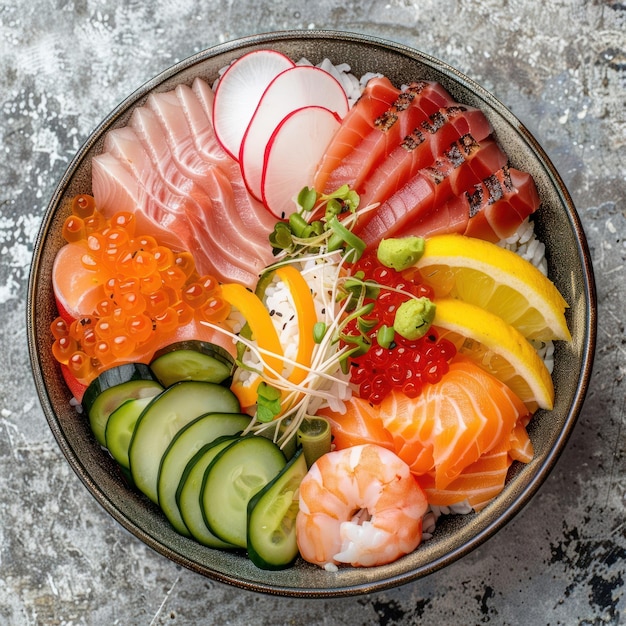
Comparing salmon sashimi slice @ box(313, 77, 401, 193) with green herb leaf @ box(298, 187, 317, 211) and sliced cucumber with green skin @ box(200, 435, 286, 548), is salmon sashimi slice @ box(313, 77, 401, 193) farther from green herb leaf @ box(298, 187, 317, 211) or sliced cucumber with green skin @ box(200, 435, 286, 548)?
sliced cucumber with green skin @ box(200, 435, 286, 548)

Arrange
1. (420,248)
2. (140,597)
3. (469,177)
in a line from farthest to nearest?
(140,597)
(469,177)
(420,248)

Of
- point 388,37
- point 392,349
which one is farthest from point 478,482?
point 388,37

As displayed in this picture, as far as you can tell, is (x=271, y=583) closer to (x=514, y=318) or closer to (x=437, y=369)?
(x=437, y=369)

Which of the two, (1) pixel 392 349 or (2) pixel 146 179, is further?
(2) pixel 146 179

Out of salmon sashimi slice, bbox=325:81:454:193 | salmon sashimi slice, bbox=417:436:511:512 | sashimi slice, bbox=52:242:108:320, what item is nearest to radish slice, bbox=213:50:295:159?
salmon sashimi slice, bbox=325:81:454:193

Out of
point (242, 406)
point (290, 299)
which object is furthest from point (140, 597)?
point (290, 299)

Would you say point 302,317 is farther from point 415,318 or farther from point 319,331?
point 415,318
